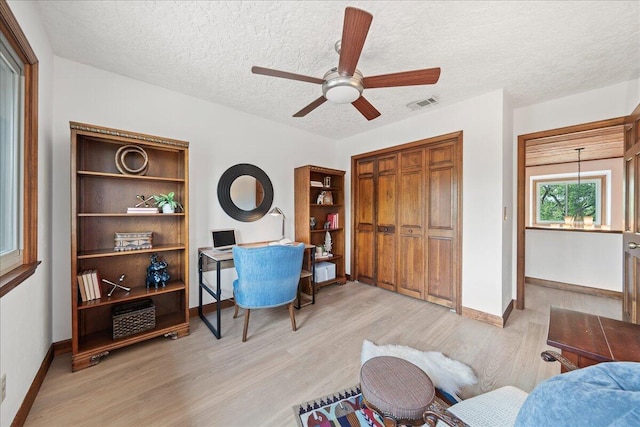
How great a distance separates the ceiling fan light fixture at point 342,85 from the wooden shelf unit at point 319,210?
1.67 meters

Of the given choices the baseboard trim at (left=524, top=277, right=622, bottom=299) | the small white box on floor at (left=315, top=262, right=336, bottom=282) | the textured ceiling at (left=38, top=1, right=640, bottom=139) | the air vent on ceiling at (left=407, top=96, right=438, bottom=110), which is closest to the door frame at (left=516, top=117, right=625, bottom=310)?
the textured ceiling at (left=38, top=1, right=640, bottom=139)

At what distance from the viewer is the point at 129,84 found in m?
2.34

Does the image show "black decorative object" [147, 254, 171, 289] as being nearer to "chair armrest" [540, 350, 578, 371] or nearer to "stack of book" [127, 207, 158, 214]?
"stack of book" [127, 207, 158, 214]

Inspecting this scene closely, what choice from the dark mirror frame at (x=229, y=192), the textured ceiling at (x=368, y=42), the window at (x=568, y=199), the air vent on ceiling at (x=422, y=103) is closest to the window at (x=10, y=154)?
the textured ceiling at (x=368, y=42)

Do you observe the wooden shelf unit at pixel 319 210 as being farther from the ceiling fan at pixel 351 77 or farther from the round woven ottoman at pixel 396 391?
the round woven ottoman at pixel 396 391

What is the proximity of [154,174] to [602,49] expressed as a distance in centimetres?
404

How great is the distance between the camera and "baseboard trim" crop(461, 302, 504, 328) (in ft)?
8.29

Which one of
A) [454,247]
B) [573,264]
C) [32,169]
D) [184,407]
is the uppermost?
[32,169]

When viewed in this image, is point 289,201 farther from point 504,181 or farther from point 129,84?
point 504,181

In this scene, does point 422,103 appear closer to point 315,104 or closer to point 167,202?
point 315,104

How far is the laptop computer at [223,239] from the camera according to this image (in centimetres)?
283

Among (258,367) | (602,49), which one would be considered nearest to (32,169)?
(258,367)

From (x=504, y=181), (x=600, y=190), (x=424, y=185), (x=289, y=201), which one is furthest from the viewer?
(x=600, y=190)

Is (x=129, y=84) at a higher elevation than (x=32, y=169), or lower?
higher
